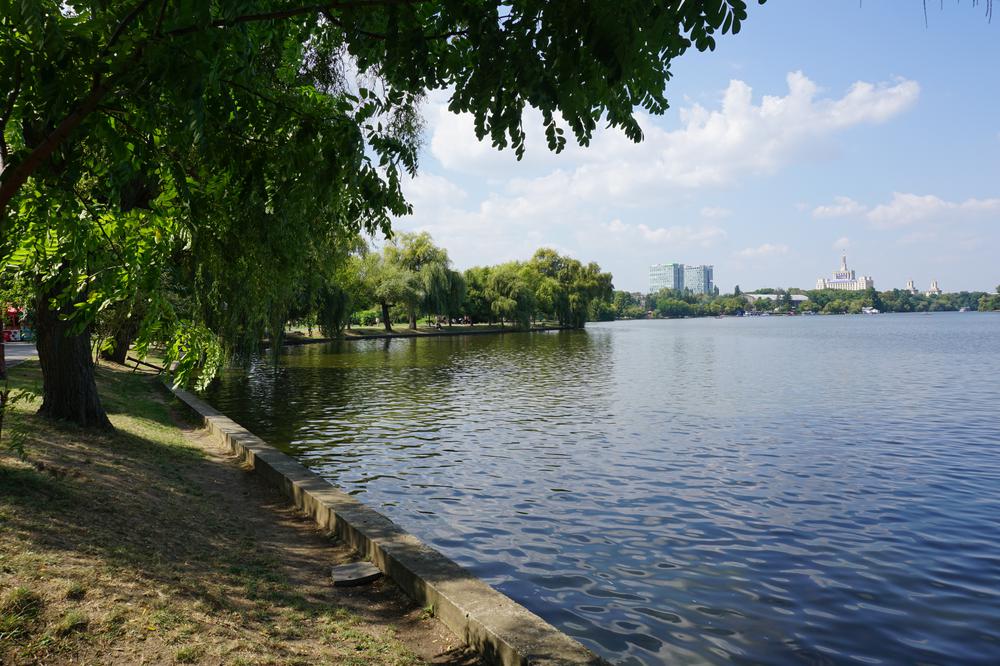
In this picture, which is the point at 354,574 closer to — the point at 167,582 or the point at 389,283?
the point at 167,582

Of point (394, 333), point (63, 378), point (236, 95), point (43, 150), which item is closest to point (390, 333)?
point (394, 333)

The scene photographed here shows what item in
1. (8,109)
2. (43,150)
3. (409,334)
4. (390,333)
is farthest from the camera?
(409,334)

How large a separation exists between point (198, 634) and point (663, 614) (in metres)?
3.96

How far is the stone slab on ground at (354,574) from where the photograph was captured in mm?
5758

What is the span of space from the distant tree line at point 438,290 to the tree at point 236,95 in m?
27.2

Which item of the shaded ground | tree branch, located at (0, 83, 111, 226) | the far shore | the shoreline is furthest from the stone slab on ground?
the far shore

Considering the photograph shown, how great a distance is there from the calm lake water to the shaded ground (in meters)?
1.79

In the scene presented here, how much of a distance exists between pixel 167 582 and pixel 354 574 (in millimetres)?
1509

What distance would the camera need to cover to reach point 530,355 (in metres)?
39.9

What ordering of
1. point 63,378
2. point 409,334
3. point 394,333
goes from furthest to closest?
point 409,334
point 394,333
point 63,378

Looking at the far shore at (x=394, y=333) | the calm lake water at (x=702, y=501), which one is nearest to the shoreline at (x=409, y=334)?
the far shore at (x=394, y=333)

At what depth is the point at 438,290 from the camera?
6288 centimetres

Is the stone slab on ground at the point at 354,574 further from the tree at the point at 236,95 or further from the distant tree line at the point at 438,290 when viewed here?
the distant tree line at the point at 438,290

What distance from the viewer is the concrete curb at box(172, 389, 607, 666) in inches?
171
